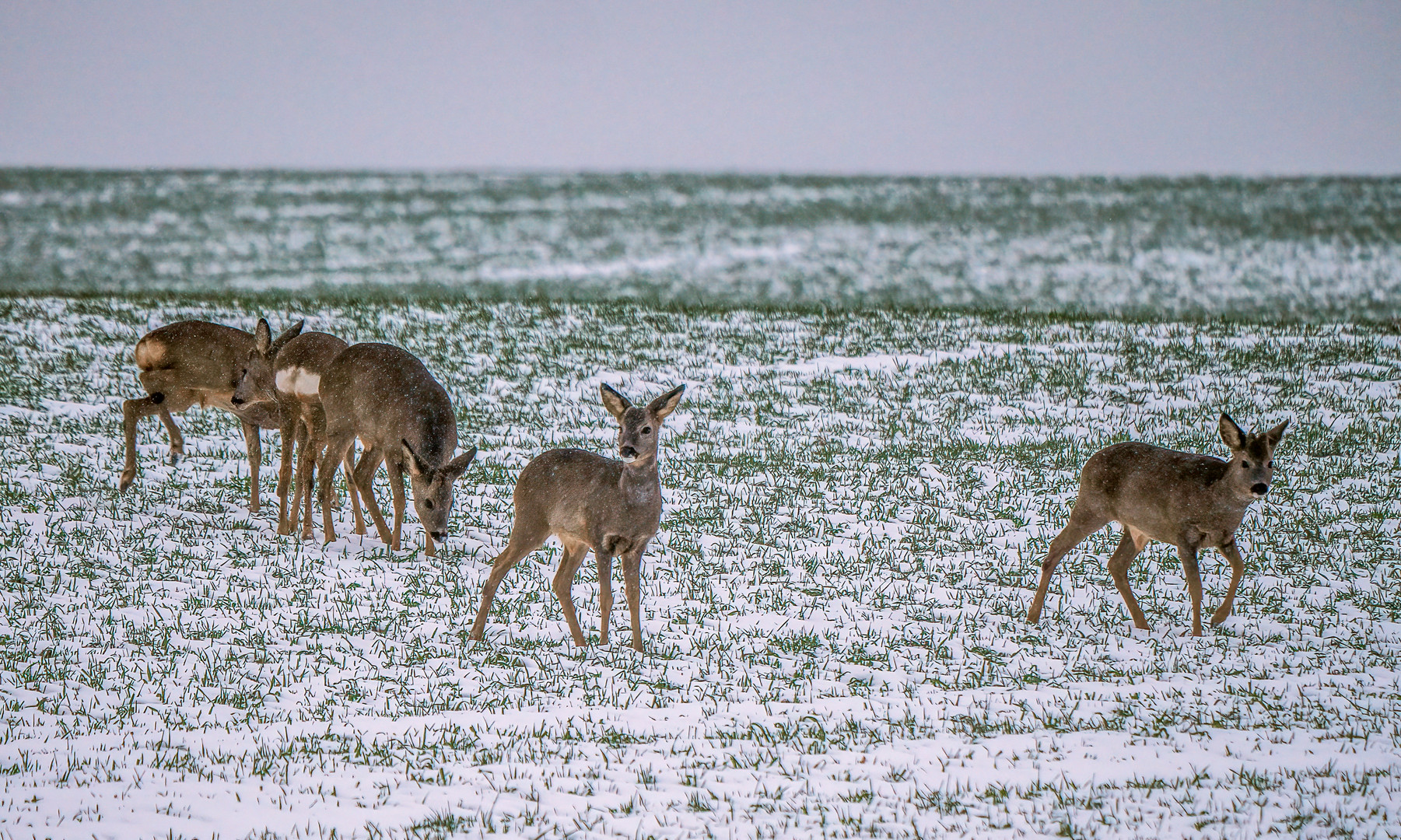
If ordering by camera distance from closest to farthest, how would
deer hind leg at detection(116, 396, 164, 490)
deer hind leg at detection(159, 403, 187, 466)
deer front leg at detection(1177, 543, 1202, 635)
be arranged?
1. deer front leg at detection(1177, 543, 1202, 635)
2. deer hind leg at detection(116, 396, 164, 490)
3. deer hind leg at detection(159, 403, 187, 466)

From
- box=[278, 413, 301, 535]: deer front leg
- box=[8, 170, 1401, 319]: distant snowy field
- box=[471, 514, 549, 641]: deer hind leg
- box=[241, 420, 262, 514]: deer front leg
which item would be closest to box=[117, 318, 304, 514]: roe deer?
box=[241, 420, 262, 514]: deer front leg

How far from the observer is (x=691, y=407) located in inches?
606

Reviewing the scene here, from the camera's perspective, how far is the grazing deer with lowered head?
404 inches

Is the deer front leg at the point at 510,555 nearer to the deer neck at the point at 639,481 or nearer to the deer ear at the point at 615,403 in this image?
the deer neck at the point at 639,481

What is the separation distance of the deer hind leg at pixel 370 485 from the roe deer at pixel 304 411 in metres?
0.17

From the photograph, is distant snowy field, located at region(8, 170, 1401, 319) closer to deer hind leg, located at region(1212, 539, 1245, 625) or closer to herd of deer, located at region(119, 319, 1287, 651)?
herd of deer, located at region(119, 319, 1287, 651)

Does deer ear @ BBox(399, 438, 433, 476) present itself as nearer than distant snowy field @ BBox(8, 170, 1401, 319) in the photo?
Yes

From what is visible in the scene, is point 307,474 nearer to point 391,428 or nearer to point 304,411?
point 304,411

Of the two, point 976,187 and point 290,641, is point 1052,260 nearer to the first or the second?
point 976,187

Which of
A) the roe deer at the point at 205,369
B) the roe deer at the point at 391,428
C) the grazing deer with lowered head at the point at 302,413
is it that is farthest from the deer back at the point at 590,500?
the roe deer at the point at 205,369

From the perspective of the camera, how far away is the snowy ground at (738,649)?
5824 millimetres

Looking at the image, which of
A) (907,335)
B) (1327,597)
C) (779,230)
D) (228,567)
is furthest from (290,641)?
(779,230)

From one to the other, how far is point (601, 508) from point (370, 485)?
129 inches

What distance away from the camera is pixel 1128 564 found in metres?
8.45
